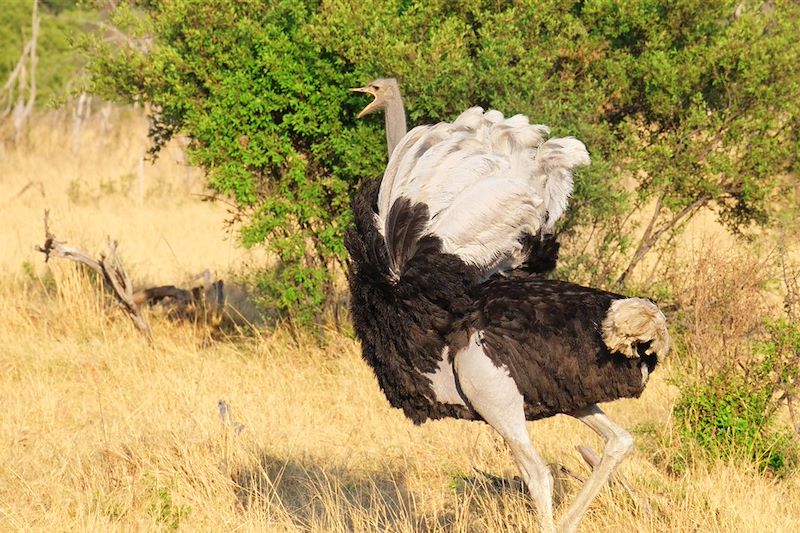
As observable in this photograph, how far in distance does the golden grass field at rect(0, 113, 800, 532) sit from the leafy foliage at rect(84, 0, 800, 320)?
851 millimetres

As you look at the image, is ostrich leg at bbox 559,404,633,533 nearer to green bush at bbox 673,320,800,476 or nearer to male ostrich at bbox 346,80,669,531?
male ostrich at bbox 346,80,669,531

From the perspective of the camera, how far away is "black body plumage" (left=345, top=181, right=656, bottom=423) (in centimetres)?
386

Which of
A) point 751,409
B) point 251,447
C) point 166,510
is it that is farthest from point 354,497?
point 751,409

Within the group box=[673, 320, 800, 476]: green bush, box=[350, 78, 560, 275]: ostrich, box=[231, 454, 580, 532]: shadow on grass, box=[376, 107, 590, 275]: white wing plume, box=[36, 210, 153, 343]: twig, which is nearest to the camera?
box=[376, 107, 590, 275]: white wing plume

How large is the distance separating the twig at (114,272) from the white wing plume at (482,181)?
4038 millimetres

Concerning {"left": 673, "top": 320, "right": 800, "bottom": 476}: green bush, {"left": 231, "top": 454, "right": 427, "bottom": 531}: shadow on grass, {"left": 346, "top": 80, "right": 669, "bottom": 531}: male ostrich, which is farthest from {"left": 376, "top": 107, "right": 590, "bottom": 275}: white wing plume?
{"left": 673, "top": 320, "right": 800, "bottom": 476}: green bush

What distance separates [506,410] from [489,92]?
10.9 ft

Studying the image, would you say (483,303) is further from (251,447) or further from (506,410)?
(251,447)

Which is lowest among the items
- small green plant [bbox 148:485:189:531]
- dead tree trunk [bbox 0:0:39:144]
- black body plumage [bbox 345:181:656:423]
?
dead tree trunk [bbox 0:0:39:144]

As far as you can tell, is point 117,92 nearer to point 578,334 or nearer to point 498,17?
point 498,17

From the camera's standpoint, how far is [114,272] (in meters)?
7.90

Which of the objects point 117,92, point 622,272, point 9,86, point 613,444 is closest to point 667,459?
point 613,444

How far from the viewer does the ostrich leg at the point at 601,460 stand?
12.8ft

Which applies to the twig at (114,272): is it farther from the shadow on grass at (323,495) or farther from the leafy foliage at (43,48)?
the leafy foliage at (43,48)
